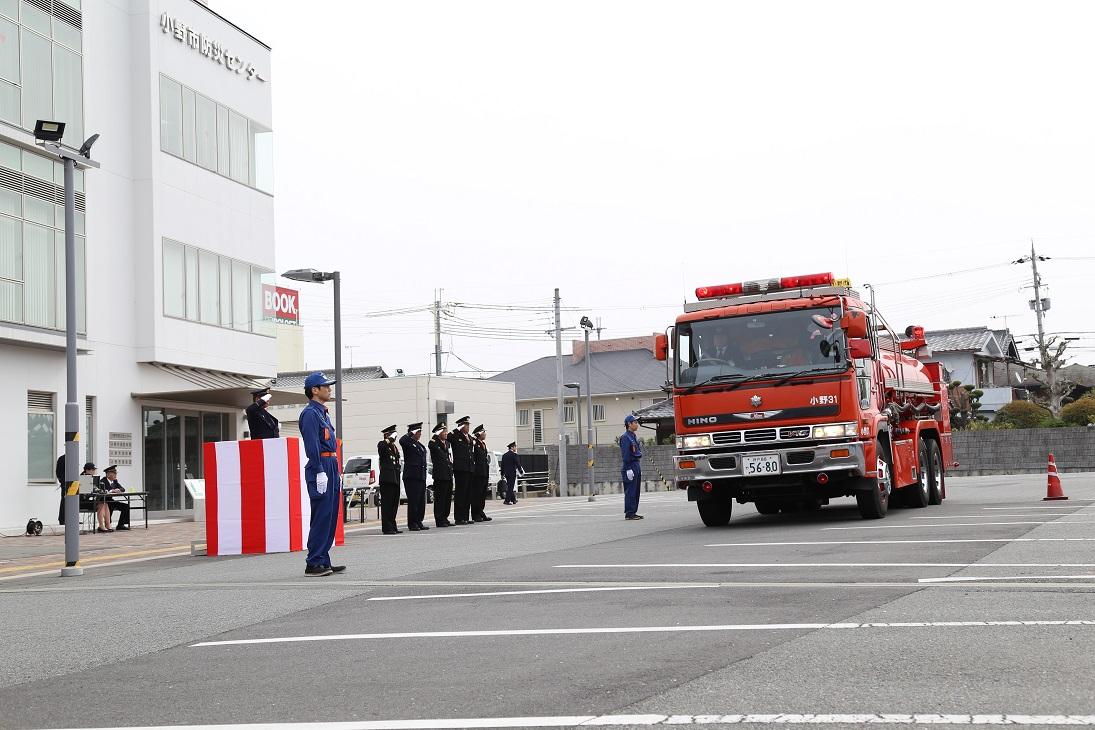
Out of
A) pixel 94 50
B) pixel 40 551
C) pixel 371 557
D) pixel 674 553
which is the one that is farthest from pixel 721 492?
pixel 94 50

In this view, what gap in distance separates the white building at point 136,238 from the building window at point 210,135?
50mm

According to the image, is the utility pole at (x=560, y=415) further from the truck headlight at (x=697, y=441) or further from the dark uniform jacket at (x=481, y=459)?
the truck headlight at (x=697, y=441)

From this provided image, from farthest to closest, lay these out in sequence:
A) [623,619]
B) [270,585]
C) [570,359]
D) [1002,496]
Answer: [570,359] < [1002,496] < [270,585] < [623,619]

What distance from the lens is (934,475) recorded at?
20391 mm

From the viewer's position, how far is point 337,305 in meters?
26.2

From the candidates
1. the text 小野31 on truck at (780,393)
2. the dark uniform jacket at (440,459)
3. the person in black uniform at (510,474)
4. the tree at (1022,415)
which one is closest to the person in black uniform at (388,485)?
the dark uniform jacket at (440,459)

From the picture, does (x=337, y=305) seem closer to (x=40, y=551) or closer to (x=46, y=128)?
(x=40, y=551)

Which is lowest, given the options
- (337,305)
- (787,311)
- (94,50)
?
(787,311)

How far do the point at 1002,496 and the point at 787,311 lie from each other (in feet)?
34.0

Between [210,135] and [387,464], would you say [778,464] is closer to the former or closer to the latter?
[387,464]

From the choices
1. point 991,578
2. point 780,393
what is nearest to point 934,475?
point 780,393

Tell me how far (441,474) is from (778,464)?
827cm

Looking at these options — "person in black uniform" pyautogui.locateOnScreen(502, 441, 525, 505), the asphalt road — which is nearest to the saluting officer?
the asphalt road

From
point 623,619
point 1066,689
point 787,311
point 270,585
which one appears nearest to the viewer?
point 1066,689
